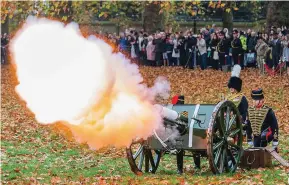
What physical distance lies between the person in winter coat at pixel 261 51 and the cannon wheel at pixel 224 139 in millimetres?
20132

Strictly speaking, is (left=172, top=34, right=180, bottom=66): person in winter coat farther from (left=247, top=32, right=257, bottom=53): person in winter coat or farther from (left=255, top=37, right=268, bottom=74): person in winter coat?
(left=255, top=37, right=268, bottom=74): person in winter coat

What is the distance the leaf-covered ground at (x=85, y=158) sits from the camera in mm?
13406

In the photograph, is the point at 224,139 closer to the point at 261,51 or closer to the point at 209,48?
the point at 261,51

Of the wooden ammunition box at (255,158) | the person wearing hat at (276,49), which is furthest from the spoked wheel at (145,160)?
the person wearing hat at (276,49)

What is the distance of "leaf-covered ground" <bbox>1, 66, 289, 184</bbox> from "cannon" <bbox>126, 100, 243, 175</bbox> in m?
0.36

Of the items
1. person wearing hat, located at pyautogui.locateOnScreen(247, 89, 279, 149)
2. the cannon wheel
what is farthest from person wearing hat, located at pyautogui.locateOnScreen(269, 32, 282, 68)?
the cannon wheel

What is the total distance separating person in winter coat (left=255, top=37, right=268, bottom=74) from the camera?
112 ft

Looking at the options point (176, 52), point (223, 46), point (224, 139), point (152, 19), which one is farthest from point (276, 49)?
point (224, 139)

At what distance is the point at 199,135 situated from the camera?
44.1 ft

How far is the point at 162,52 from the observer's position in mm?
41031

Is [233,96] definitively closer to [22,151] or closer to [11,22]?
[22,151]

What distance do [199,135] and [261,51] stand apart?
21416 millimetres

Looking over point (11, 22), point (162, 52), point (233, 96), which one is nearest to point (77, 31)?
point (233, 96)

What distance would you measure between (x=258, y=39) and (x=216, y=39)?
310 centimetres
